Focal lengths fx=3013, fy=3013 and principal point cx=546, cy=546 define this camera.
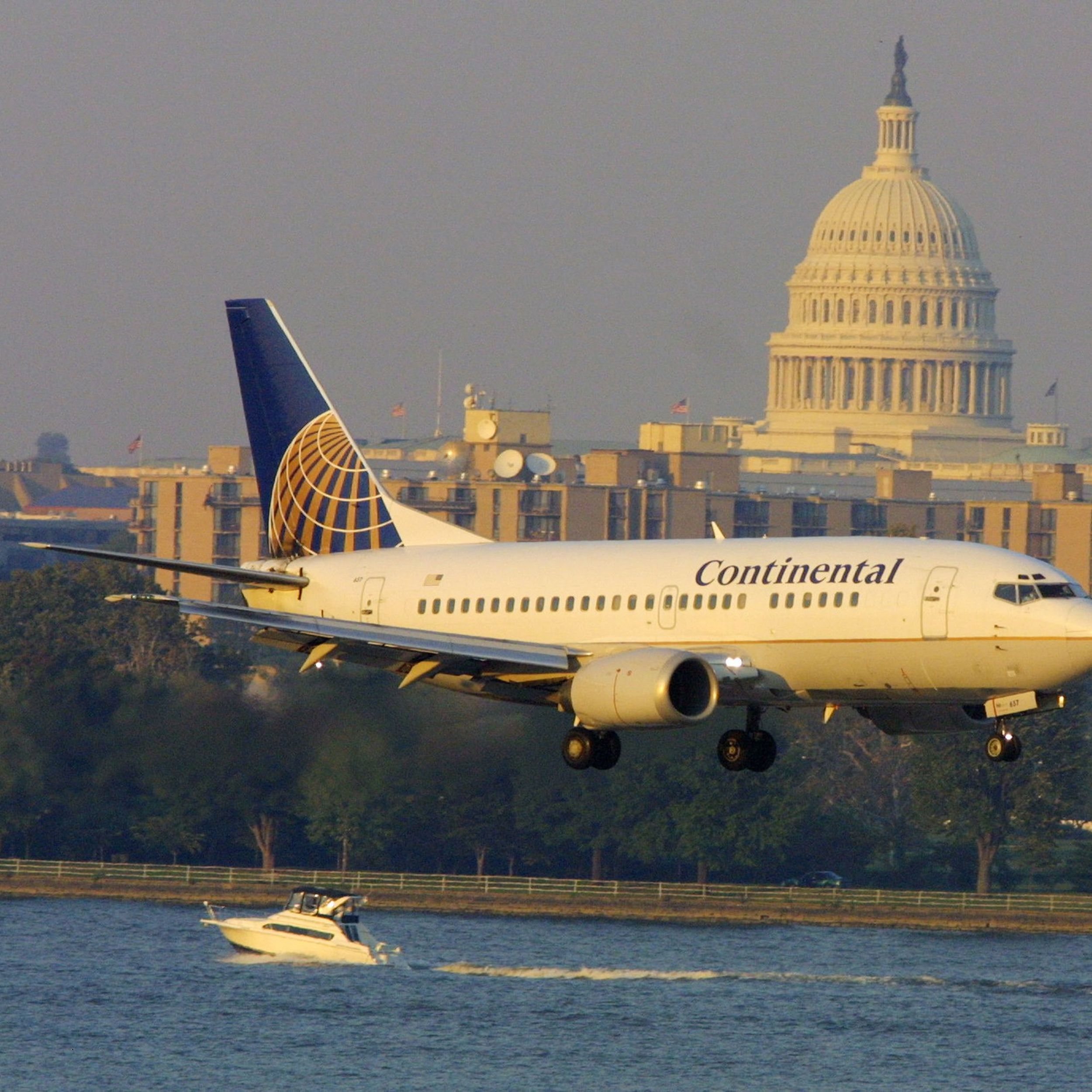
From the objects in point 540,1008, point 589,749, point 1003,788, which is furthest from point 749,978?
point 589,749

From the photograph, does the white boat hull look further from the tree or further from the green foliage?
the tree

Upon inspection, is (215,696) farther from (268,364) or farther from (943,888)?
(943,888)

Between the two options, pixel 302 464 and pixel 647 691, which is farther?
pixel 302 464

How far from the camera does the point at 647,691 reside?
68.4 metres

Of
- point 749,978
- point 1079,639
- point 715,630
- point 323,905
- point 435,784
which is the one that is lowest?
point 749,978

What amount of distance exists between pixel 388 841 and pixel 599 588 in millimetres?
90874

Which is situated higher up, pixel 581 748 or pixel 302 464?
pixel 302 464

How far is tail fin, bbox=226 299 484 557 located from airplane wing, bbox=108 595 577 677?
31.2 feet

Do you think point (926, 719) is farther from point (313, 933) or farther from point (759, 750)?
point (313, 933)

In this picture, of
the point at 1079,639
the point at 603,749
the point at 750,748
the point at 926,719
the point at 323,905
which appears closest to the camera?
the point at 1079,639

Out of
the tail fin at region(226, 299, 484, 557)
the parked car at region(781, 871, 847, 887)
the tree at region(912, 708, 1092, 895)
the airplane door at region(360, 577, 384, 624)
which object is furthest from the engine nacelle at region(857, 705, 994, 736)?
the parked car at region(781, 871, 847, 887)

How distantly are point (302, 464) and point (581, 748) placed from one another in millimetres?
17165

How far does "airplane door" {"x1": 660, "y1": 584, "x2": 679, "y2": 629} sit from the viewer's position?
233 ft

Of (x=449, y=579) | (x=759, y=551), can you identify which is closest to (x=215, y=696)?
(x=449, y=579)
